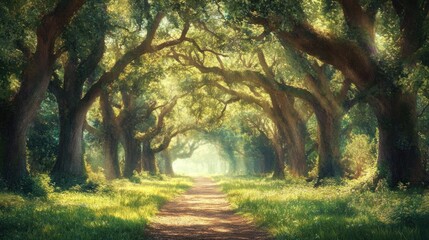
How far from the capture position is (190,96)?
36.2 meters

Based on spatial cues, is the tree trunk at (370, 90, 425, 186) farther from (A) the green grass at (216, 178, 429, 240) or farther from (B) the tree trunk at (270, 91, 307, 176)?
(B) the tree trunk at (270, 91, 307, 176)

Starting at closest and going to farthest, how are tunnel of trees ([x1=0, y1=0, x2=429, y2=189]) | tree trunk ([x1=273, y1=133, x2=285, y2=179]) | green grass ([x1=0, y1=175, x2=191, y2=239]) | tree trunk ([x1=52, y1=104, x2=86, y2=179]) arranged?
green grass ([x1=0, y1=175, x2=191, y2=239]), tunnel of trees ([x1=0, y1=0, x2=429, y2=189]), tree trunk ([x1=52, y1=104, x2=86, y2=179]), tree trunk ([x1=273, y1=133, x2=285, y2=179])

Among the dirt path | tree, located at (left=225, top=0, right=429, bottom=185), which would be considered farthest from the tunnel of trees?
the dirt path

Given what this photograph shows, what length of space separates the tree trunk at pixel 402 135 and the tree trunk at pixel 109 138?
2291 cm

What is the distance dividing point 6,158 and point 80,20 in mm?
6189

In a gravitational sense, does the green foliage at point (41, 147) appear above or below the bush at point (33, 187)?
above

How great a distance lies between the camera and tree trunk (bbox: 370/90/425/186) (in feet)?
53.5

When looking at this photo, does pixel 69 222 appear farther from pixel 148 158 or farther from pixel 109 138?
pixel 148 158

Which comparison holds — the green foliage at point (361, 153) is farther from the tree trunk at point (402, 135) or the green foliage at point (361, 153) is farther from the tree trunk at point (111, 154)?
the tree trunk at point (111, 154)

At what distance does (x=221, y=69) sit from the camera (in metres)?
27.2

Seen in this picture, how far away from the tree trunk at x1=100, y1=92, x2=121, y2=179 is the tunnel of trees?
11cm

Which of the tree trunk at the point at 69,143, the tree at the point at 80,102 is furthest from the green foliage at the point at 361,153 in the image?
the tree trunk at the point at 69,143

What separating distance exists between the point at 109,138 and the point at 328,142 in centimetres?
1764

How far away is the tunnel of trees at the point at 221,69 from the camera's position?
1570 cm
